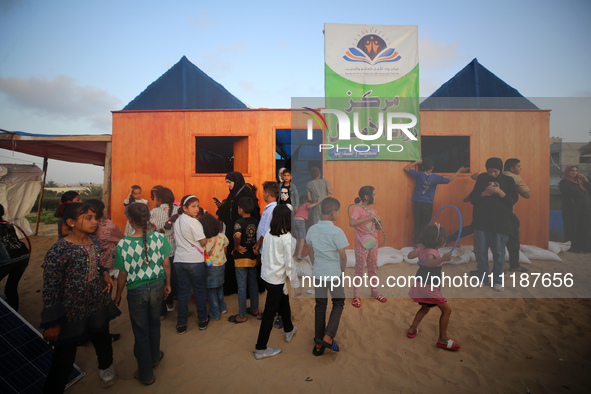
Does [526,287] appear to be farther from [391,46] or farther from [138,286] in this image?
[138,286]

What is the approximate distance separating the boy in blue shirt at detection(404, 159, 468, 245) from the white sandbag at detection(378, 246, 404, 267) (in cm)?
42

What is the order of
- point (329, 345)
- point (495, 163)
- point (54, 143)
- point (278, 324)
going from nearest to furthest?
point (329, 345)
point (278, 324)
point (495, 163)
point (54, 143)

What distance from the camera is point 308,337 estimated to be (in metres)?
3.27

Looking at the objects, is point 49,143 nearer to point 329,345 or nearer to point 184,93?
point 184,93

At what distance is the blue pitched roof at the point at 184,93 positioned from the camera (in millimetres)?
7359

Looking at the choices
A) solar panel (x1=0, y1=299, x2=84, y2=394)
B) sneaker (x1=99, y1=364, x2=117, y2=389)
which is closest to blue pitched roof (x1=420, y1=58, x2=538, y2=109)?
sneaker (x1=99, y1=364, x2=117, y2=389)

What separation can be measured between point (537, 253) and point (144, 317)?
668 centimetres

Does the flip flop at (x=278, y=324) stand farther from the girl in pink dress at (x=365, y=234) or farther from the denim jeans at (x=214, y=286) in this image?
the girl in pink dress at (x=365, y=234)

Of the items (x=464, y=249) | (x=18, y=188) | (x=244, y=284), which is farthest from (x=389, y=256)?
(x=18, y=188)

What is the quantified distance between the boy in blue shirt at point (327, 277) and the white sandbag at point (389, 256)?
7.51 ft

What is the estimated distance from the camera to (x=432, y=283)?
2.97 meters

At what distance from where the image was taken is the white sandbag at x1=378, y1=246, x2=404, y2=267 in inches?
198

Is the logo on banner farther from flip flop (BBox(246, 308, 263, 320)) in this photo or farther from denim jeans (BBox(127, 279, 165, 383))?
denim jeans (BBox(127, 279, 165, 383))

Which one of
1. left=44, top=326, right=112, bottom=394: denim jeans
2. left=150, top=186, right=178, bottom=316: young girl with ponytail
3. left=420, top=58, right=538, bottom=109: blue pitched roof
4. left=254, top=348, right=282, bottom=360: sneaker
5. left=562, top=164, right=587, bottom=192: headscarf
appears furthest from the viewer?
left=420, top=58, right=538, bottom=109: blue pitched roof
